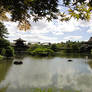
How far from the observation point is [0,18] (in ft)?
7.79

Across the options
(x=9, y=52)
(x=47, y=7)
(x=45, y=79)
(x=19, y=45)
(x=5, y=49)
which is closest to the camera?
(x=47, y=7)

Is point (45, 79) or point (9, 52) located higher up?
point (9, 52)

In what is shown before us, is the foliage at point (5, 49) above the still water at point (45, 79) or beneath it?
above

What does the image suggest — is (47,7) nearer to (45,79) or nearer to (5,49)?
(45,79)

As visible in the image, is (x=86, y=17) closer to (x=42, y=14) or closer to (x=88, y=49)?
(x=42, y=14)

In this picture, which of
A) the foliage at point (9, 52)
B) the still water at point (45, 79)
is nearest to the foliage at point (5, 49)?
the foliage at point (9, 52)

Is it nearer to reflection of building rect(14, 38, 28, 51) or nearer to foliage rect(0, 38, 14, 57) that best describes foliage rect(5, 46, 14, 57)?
foliage rect(0, 38, 14, 57)

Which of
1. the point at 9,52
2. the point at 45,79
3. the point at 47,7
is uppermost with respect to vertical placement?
the point at 47,7

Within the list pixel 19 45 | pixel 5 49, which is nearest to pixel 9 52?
pixel 5 49

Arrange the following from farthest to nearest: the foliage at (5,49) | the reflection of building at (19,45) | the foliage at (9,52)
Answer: the reflection of building at (19,45) < the foliage at (9,52) < the foliage at (5,49)

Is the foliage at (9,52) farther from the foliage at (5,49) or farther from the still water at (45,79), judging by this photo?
the still water at (45,79)

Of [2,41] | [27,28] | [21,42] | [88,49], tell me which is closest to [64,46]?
[88,49]

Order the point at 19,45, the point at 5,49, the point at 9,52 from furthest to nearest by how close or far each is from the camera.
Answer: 1. the point at 19,45
2. the point at 9,52
3. the point at 5,49

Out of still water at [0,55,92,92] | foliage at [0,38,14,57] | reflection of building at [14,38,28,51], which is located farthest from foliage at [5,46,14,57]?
reflection of building at [14,38,28,51]
